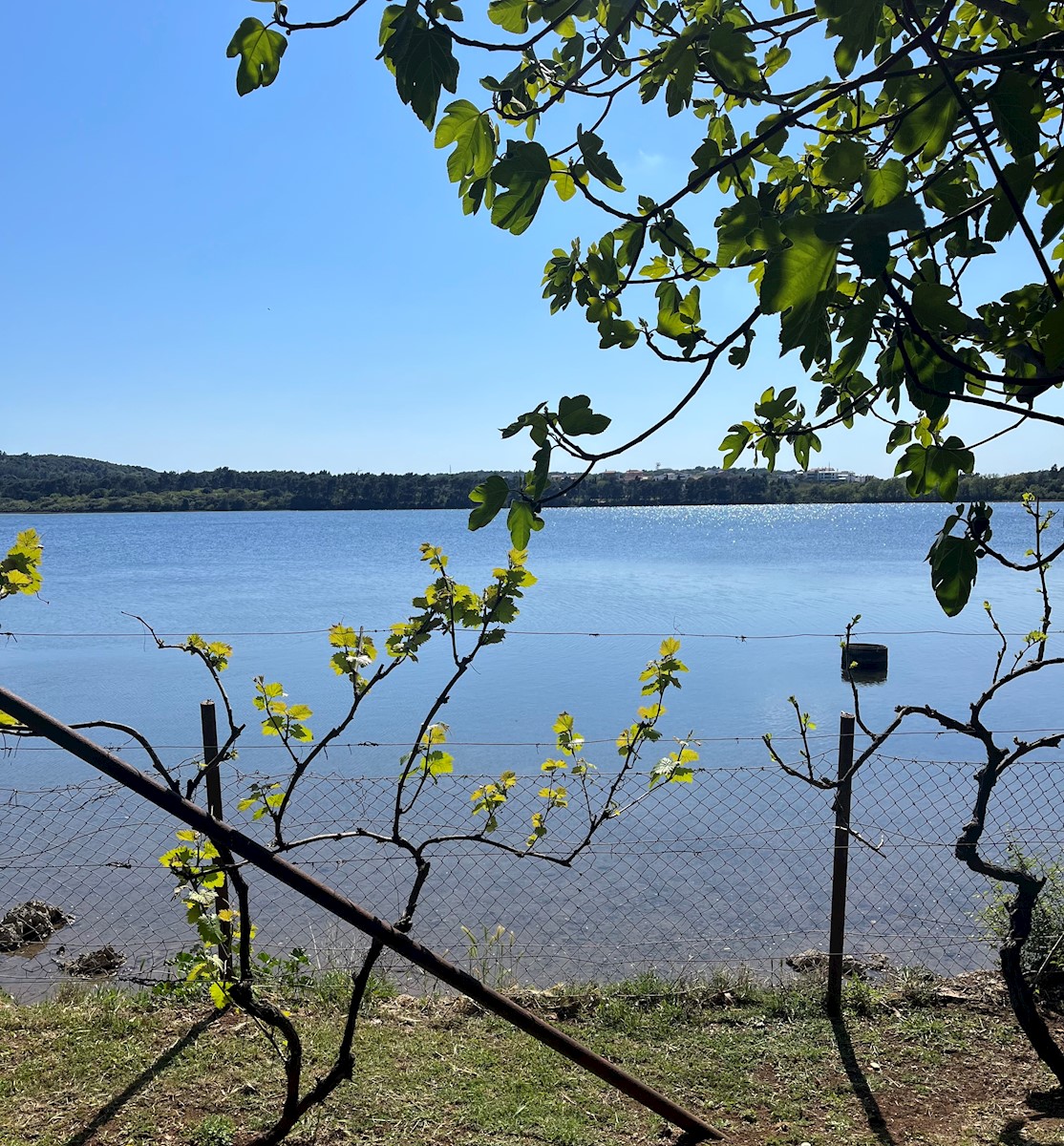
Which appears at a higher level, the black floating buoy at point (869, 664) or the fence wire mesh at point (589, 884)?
the black floating buoy at point (869, 664)

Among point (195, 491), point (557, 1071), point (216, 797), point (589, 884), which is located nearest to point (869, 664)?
point (589, 884)

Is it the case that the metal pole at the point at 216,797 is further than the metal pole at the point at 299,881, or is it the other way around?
the metal pole at the point at 216,797

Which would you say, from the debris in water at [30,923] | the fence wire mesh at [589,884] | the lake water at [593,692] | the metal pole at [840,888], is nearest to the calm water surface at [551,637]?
the lake water at [593,692]

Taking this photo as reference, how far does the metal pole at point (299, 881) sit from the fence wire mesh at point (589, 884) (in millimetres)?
2534

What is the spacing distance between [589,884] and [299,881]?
15.9ft

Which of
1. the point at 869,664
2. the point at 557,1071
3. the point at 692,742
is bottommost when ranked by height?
the point at 557,1071

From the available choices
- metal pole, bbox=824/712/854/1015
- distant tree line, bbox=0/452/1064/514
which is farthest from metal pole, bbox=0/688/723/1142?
distant tree line, bbox=0/452/1064/514

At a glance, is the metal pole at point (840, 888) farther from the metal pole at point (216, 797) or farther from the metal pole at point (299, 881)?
the metal pole at point (216, 797)

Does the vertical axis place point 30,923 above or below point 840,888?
below

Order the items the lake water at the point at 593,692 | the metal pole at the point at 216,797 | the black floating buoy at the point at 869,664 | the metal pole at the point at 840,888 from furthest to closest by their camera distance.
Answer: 1. the black floating buoy at the point at 869,664
2. the lake water at the point at 593,692
3. the metal pole at the point at 840,888
4. the metal pole at the point at 216,797

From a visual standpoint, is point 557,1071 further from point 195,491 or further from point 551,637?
point 195,491

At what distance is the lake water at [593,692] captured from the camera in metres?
6.52

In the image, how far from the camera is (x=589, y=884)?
6617mm

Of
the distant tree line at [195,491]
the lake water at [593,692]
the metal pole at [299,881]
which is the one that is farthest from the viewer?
the distant tree line at [195,491]
